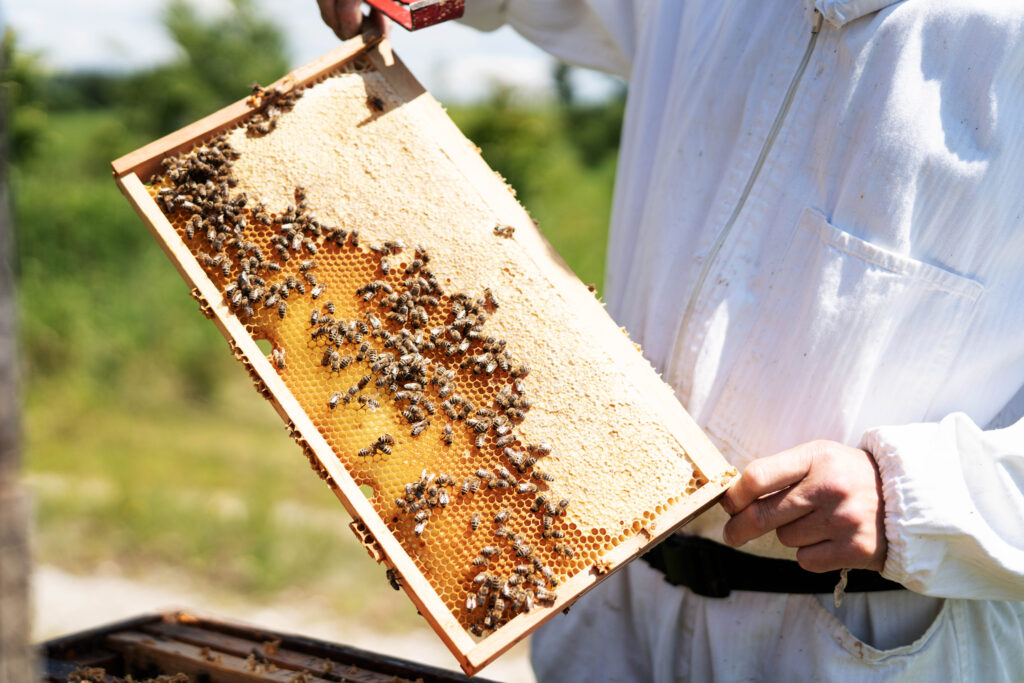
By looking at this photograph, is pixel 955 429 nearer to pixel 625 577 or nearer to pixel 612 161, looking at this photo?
pixel 625 577

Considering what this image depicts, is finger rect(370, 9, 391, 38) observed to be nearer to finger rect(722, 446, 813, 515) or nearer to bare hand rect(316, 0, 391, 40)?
bare hand rect(316, 0, 391, 40)

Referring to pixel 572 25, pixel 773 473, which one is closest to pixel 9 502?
pixel 773 473

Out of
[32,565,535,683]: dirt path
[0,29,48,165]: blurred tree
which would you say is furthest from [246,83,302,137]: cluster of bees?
[0,29,48,165]: blurred tree

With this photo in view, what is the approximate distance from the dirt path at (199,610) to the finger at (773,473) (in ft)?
16.1

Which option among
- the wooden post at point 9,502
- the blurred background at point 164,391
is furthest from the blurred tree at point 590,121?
the wooden post at point 9,502

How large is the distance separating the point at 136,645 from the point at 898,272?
2532mm

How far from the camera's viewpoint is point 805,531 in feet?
6.76

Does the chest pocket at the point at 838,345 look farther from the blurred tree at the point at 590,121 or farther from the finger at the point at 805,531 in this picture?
the blurred tree at the point at 590,121

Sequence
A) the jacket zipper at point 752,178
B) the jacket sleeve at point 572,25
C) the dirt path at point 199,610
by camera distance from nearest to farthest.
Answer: the jacket zipper at point 752,178 → the jacket sleeve at point 572,25 → the dirt path at point 199,610

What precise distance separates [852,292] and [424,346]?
45.0 inches

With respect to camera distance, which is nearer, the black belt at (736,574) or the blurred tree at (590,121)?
the black belt at (736,574)

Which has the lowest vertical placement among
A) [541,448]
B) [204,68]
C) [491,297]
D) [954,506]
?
[954,506]

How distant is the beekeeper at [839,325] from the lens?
6.52ft

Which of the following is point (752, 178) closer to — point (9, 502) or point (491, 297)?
point (491, 297)
